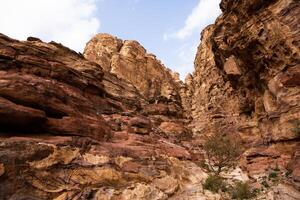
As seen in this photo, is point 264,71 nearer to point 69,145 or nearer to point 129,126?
point 129,126

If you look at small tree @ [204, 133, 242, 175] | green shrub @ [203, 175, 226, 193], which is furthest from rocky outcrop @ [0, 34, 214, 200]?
small tree @ [204, 133, 242, 175]

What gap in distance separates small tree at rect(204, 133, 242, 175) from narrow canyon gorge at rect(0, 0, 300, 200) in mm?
1438

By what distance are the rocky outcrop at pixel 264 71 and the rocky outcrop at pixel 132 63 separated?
3214 cm

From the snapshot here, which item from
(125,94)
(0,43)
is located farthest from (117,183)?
(125,94)

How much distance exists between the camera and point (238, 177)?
1134 inches

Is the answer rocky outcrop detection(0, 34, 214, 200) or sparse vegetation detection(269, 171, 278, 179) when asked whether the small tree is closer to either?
rocky outcrop detection(0, 34, 214, 200)

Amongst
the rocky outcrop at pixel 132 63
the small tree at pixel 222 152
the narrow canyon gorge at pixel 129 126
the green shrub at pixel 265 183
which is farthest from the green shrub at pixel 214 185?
the rocky outcrop at pixel 132 63

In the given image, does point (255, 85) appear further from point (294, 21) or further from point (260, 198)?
point (260, 198)

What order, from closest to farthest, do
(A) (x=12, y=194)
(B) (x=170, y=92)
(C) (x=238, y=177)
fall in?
(A) (x=12, y=194)
(C) (x=238, y=177)
(B) (x=170, y=92)

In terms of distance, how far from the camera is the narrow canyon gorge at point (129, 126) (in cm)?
1820

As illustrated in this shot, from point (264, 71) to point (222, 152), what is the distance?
9.94 meters

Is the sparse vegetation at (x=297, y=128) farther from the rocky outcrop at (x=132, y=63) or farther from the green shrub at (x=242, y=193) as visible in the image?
the rocky outcrop at (x=132, y=63)

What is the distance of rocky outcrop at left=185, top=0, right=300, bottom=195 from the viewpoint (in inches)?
1127

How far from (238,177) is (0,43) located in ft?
77.5
